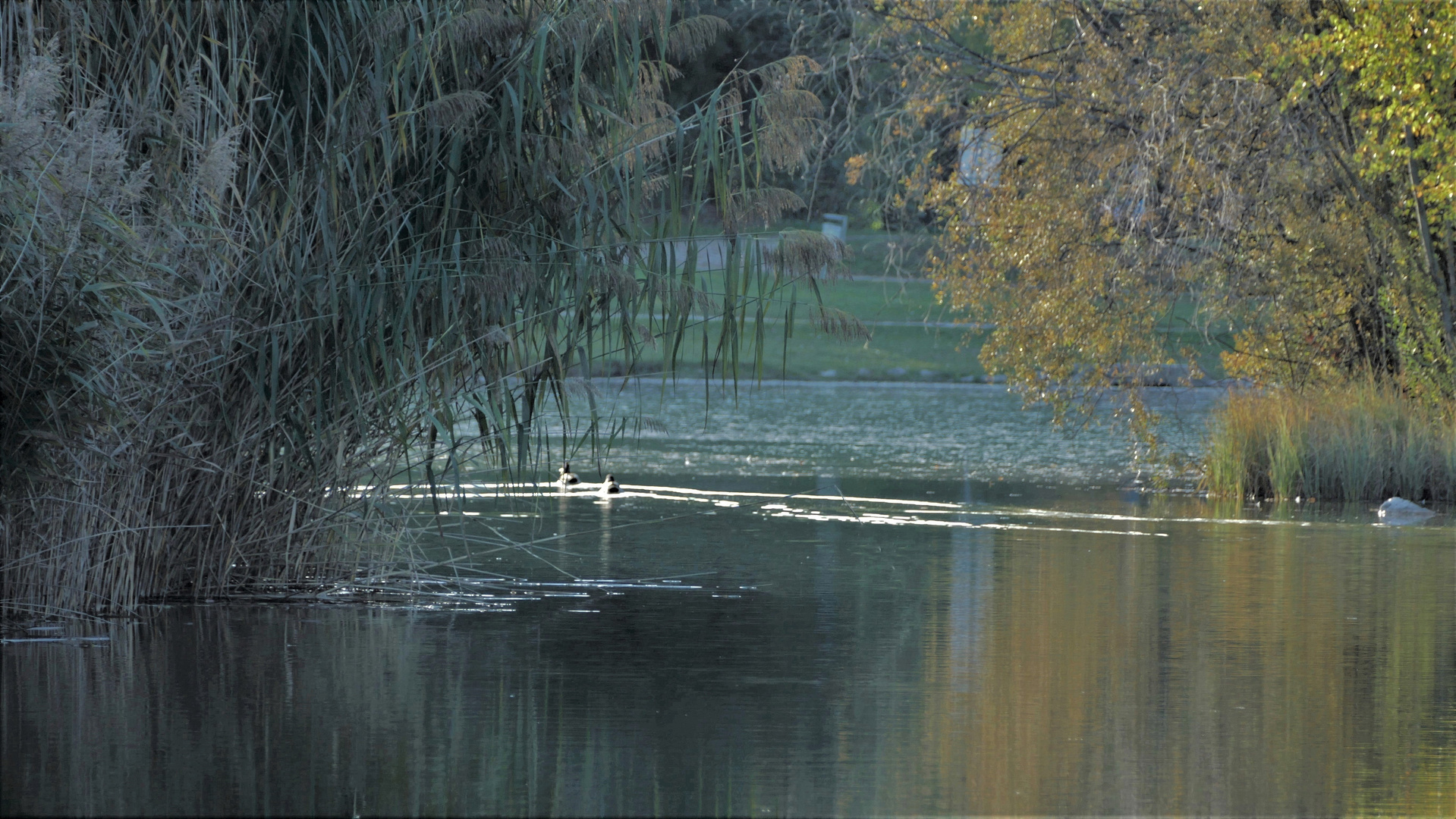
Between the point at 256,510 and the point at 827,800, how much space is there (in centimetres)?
452

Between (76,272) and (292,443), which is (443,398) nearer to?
(292,443)

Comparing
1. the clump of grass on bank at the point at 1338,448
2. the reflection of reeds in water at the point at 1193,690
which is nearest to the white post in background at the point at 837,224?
the clump of grass on bank at the point at 1338,448

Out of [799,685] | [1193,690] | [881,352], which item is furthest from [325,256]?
[881,352]

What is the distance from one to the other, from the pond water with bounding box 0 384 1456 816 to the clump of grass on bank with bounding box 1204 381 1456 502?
9.18 feet

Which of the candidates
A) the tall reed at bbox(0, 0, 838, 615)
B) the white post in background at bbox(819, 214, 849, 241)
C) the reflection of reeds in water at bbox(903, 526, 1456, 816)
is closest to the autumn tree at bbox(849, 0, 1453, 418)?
the reflection of reeds in water at bbox(903, 526, 1456, 816)

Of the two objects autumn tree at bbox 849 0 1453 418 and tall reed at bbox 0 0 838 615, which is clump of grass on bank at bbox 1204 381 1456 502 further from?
tall reed at bbox 0 0 838 615

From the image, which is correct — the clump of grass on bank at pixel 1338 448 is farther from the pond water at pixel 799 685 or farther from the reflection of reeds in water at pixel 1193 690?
the reflection of reeds in water at pixel 1193 690

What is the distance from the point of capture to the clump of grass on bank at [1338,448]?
616 inches

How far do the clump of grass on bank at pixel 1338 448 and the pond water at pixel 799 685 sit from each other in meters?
2.80

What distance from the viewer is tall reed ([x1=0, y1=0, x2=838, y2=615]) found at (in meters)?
8.41

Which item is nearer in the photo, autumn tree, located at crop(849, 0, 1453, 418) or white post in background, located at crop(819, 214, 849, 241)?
autumn tree, located at crop(849, 0, 1453, 418)

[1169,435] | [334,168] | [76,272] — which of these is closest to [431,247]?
[334,168]

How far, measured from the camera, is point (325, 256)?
895 centimetres

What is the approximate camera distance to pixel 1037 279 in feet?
56.9
